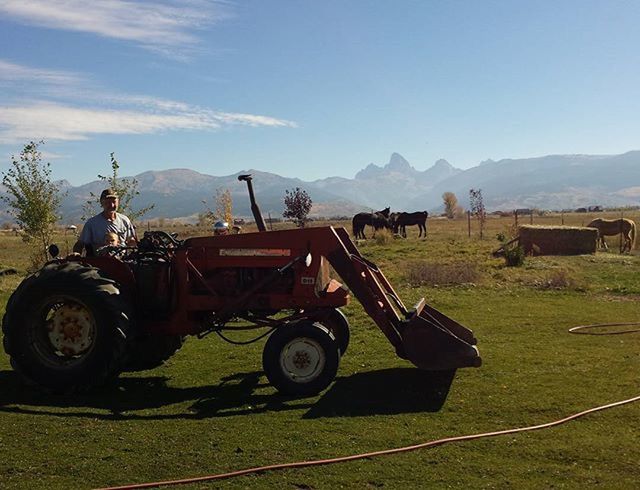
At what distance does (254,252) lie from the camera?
665cm

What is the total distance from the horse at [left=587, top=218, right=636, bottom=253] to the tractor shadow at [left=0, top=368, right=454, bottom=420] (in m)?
18.9

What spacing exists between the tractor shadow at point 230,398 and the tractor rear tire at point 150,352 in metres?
0.41

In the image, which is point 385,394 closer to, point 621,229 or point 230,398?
point 230,398

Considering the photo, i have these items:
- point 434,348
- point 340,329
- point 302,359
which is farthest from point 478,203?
point 302,359

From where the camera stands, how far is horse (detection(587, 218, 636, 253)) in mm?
22844

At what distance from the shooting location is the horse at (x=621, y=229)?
22.8 metres

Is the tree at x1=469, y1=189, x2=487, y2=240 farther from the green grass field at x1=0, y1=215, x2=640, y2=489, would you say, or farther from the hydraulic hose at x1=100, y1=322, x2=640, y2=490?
the hydraulic hose at x1=100, y1=322, x2=640, y2=490

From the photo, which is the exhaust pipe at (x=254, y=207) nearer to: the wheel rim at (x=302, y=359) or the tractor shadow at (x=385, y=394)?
the wheel rim at (x=302, y=359)

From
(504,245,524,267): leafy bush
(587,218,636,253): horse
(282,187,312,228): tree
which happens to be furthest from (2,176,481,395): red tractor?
(282,187,312,228): tree

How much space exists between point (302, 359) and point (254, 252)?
132 centimetres

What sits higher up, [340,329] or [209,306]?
[209,306]

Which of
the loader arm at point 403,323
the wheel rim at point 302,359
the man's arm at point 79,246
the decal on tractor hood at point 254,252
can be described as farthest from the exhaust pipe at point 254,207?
the man's arm at point 79,246

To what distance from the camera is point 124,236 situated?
7363mm

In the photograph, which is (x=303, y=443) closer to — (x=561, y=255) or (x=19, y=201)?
(x=19, y=201)
